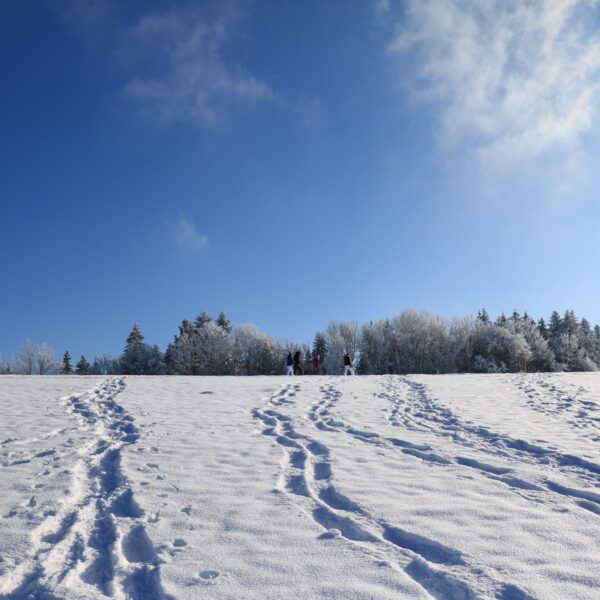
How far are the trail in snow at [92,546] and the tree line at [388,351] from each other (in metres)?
53.9

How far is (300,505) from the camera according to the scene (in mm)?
5215

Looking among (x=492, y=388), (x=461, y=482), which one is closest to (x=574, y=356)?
(x=492, y=388)

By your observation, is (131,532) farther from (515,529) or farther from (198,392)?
(198,392)

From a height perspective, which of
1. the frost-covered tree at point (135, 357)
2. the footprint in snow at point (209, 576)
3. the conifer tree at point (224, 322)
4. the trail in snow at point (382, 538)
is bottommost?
the footprint in snow at point (209, 576)

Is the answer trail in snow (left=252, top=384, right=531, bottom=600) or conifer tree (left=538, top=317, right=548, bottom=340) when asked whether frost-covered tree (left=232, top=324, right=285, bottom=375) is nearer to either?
conifer tree (left=538, top=317, right=548, bottom=340)

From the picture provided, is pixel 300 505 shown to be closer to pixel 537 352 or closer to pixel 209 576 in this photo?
pixel 209 576

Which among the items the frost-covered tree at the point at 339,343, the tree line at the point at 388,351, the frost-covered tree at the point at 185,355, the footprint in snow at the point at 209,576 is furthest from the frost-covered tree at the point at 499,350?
the footprint in snow at the point at 209,576

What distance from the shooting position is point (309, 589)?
342 cm

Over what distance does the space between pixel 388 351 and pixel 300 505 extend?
6027cm

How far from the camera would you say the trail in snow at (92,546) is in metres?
3.48

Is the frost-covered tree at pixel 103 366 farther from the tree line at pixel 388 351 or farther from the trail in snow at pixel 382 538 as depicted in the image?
the trail in snow at pixel 382 538

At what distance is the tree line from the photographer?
2413 inches

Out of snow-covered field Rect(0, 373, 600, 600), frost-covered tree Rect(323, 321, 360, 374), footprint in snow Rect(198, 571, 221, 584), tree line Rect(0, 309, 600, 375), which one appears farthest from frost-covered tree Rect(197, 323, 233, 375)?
footprint in snow Rect(198, 571, 221, 584)

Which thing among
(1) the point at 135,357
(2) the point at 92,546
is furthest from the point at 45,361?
(2) the point at 92,546
